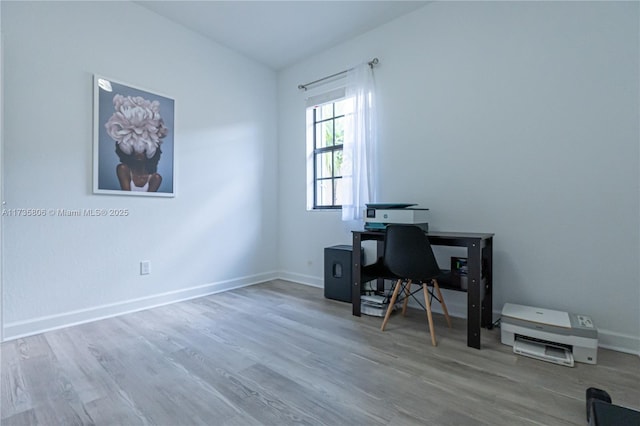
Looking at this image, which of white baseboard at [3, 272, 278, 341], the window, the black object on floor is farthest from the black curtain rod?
the black object on floor

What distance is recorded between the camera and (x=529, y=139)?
2.13 meters

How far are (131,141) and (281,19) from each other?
1.75 m

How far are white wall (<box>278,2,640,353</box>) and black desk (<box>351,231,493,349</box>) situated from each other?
14 centimetres

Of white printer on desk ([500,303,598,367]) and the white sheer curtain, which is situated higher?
the white sheer curtain

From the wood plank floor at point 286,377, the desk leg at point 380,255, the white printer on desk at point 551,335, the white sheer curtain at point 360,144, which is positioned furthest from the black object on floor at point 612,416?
the white sheer curtain at point 360,144

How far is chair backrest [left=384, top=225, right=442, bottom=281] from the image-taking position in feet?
6.42

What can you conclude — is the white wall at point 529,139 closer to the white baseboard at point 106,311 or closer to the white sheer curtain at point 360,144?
the white sheer curtain at point 360,144

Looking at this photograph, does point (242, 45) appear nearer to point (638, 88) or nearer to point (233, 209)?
point (233, 209)

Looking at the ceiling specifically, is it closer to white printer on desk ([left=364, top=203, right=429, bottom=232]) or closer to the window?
the window

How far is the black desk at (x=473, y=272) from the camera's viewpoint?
1.84m

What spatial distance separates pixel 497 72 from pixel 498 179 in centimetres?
82

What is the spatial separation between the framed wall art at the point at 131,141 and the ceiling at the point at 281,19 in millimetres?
800

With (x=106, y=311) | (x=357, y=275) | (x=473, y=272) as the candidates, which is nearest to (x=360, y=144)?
(x=357, y=275)

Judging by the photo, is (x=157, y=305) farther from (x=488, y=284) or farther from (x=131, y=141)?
(x=488, y=284)
